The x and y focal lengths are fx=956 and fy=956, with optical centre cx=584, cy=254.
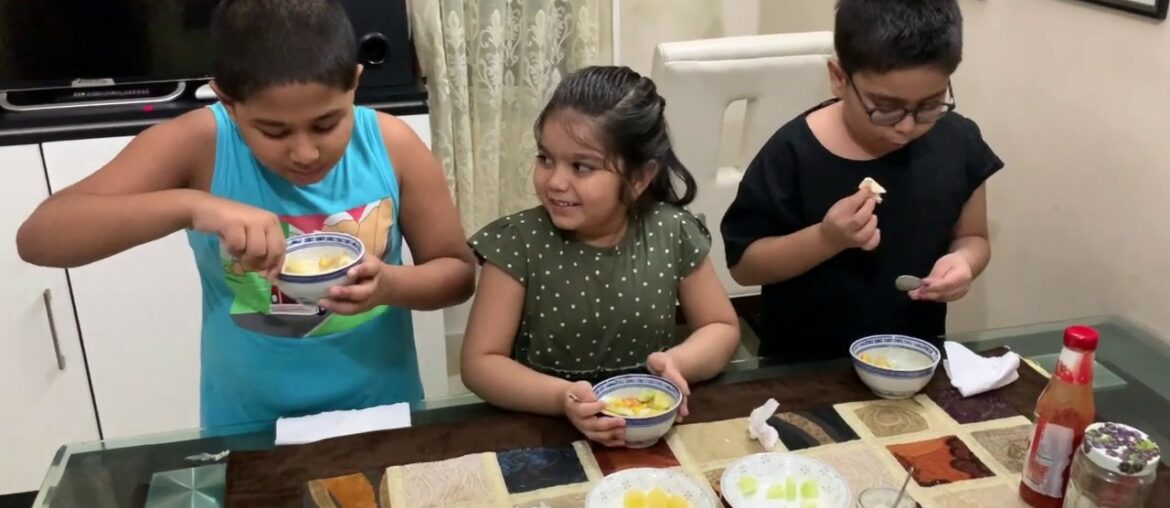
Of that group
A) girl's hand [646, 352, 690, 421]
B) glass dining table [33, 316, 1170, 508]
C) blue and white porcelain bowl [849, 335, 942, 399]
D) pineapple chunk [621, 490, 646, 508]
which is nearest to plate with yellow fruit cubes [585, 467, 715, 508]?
pineapple chunk [621, 490, 646, 508]

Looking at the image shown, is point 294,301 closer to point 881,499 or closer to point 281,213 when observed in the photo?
point 281,213

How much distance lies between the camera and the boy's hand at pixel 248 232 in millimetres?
1028

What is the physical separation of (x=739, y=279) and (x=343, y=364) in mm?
621

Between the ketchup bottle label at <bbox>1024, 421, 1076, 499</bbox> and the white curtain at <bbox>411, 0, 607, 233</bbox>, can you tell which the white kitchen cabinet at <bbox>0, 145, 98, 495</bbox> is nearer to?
the white curtain at <bbox>411, 0, 607, 233</bbox>

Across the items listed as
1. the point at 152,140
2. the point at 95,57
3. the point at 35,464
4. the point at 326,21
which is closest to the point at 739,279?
the point at 326,21

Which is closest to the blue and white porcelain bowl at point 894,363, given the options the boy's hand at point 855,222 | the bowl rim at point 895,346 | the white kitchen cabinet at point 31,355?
the bowl rim at point 895,346

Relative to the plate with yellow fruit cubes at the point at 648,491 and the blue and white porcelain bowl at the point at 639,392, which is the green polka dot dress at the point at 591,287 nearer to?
the blue and white porcelain bowl at the point at 639,392

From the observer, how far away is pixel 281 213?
4.06 ft

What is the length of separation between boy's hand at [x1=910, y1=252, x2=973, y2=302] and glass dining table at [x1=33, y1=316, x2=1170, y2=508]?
0.09 meters

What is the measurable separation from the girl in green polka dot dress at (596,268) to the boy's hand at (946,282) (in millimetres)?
269

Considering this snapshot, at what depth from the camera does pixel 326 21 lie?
3.73ft

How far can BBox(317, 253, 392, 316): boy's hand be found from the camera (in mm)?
1065

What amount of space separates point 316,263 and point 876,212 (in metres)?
0.84

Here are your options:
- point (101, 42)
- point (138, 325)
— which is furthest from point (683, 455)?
point (101, 42)
